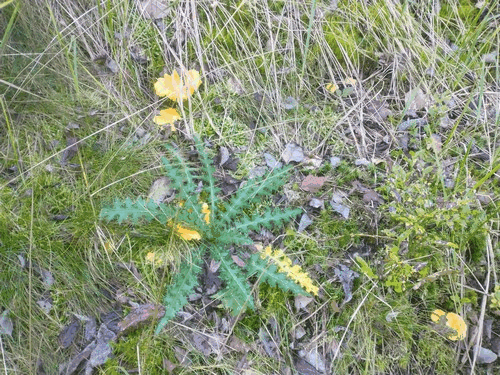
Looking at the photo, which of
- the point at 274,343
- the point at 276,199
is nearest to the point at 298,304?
the point at 274,343

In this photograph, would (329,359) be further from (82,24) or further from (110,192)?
(82,24)

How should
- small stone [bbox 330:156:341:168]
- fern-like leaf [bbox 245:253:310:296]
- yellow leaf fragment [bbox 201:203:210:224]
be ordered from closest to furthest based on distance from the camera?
fern-like leaf [bbox 245:253:310:296], yellow leaf fragment [bbox 201:203:210:224], small stone [bbox 330:156:341:168]

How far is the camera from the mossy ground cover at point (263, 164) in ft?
6.96

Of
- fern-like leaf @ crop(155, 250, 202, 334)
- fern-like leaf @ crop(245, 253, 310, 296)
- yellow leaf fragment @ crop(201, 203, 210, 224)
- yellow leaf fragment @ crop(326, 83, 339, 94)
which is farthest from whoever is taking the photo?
yellow leaf fragment @ crop(326, 83, 339, 94)

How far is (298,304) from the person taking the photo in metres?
2.21

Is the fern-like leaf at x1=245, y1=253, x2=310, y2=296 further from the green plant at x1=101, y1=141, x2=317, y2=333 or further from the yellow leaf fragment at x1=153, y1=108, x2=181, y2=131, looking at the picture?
the yellow leaf fragment at x1=153, y1=108, x2=181, y2=131

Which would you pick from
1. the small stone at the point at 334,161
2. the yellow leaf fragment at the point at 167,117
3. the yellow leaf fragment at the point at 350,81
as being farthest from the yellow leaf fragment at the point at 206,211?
the yellow leaf fragment at the point at 350,81

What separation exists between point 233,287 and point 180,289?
247 mm

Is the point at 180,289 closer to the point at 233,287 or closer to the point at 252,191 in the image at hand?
A: the point at 233,287

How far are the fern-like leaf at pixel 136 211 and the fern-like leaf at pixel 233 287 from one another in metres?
0.30

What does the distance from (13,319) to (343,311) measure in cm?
152

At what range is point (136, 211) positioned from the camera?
7.28 ft

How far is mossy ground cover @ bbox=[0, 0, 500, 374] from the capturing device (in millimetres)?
2121

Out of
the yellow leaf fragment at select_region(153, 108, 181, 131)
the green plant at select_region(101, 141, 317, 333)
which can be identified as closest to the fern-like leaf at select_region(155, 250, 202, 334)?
the green plant at select_region(101, 141, 317, 333)
